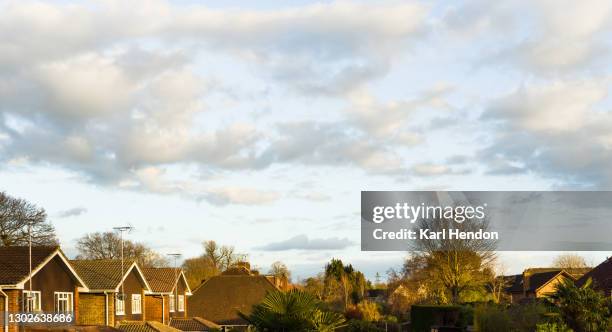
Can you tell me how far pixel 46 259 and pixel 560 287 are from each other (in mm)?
25342

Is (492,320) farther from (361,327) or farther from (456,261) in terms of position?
(456,261)

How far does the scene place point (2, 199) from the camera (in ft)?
226

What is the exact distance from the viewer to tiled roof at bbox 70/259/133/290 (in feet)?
171

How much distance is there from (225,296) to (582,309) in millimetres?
53678

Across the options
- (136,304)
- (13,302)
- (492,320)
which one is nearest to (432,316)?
(492,320)

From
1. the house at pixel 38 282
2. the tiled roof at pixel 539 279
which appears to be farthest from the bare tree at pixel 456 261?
the tiled roof at pixel 539 279

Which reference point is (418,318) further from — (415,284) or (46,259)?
(46,259)

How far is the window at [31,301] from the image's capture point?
39838mm

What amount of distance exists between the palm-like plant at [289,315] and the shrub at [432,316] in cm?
3316

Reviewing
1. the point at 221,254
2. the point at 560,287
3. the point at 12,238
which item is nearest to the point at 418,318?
the point at 560,287

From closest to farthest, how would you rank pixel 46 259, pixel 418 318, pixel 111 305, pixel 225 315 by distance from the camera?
pixel 46 259 < pixel 111 305 < pixel 418 318 < pixel 225 315

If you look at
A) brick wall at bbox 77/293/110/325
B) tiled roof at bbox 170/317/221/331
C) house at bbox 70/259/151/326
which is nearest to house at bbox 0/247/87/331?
house at bbox 70/259/151/326

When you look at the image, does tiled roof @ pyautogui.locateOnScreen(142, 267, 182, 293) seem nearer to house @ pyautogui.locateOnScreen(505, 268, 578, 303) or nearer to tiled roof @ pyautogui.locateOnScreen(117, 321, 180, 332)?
tiled roof @ pyautogui.locateOnScreen(117, 321, 180, 332)

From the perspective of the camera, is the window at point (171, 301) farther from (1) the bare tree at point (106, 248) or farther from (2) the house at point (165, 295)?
(1) the bare tree at point (106, 248)
